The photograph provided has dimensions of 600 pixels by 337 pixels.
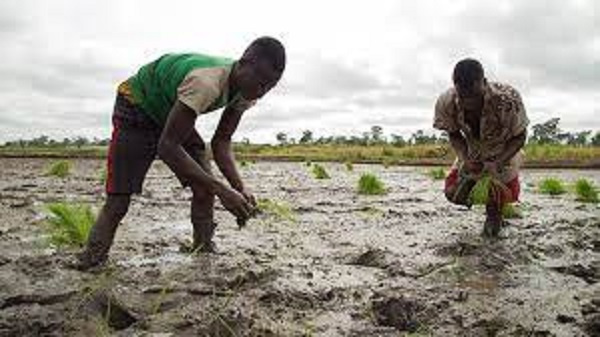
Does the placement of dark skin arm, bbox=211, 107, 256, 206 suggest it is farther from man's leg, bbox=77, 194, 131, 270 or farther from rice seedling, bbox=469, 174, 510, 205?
rice seedling, bbox=469, 174, 510, 205

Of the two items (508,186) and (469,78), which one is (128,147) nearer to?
(469,78)

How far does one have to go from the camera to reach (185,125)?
3.41m

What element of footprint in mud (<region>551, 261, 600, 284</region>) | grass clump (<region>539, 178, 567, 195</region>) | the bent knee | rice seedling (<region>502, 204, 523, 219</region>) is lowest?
footprint in mud (<region>551, 261, 600, 284</region>)

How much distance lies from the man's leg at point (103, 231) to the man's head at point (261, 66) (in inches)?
44.1

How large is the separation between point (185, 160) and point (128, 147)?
2.43ft

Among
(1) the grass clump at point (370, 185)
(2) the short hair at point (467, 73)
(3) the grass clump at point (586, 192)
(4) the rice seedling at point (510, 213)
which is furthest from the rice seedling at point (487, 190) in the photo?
(1) the grass clump at point (370, 185)

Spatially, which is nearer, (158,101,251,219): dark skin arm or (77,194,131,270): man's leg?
(158,101,251,219): dark skin arm

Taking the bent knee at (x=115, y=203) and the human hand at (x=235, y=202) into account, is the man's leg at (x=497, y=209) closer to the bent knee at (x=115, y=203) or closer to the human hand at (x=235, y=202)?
the human hand at (x=235, y=202)

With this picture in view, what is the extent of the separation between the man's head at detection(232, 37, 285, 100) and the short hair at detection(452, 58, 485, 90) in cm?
174

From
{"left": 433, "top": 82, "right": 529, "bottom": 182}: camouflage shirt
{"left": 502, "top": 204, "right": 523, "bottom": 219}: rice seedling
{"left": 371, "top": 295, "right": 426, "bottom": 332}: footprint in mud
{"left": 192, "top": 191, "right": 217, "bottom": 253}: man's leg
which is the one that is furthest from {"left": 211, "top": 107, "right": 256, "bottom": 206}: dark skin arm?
{"left": 502, "top": 204, "right": 523, "bottom": 219}: rice seedling

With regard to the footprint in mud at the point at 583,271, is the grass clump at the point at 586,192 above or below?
above

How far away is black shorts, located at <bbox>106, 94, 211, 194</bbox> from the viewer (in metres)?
4.07

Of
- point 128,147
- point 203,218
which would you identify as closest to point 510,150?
point 203,218

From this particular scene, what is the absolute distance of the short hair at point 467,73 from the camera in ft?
15.6
